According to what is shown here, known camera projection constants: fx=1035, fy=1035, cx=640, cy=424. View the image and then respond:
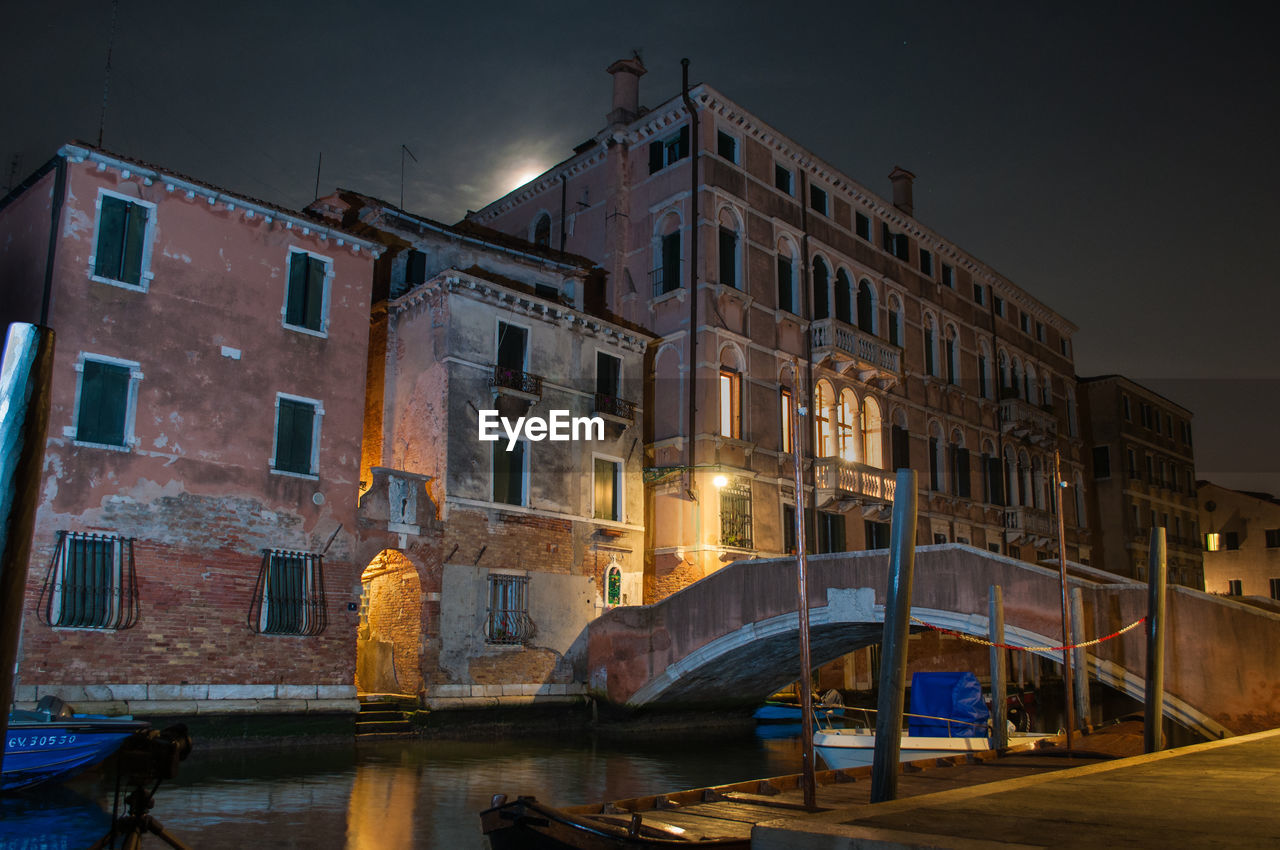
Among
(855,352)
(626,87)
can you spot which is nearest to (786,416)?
(855,352)

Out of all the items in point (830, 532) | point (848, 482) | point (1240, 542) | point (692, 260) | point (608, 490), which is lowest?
point (830, 532)

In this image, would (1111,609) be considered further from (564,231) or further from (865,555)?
(564,231)

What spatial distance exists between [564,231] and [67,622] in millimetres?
16234

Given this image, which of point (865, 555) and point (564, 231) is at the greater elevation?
point (564, 231)

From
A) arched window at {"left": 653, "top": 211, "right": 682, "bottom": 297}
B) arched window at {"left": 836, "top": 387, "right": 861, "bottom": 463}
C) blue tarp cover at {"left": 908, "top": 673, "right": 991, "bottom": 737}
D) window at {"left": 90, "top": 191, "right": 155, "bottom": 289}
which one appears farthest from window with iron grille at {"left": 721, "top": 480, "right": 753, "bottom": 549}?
window at {"left": 90, "top": 191, "right": 155, "bottom": 289}

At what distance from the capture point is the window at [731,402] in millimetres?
23766

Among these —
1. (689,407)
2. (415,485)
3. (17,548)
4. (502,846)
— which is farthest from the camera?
(689,407)

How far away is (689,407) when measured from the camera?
76.1 feet

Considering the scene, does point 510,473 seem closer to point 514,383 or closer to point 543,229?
point 514,383

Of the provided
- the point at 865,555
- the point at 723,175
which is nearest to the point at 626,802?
the point at 865,555

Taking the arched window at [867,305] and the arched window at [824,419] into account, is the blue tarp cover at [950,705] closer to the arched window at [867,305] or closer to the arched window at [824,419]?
the arched window at [824,419]

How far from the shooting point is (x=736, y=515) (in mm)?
22969

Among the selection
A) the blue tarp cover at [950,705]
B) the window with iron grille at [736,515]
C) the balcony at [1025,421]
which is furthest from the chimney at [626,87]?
the blue tarp cover at [950,705]

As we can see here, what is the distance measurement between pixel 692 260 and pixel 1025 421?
15.1 metres
